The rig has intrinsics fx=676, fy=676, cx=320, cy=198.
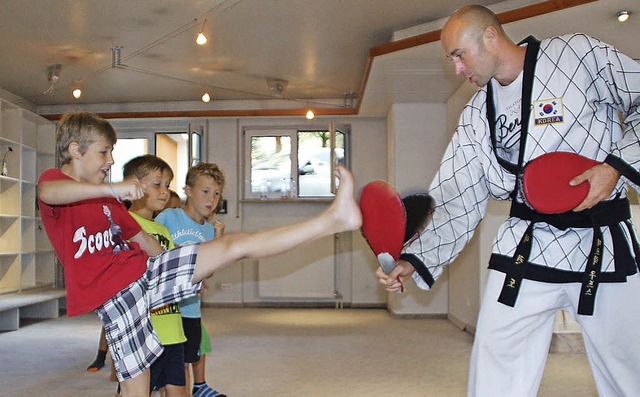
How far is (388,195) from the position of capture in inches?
71.4

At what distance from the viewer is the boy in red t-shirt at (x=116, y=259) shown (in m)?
2.02

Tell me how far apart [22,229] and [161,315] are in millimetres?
5864

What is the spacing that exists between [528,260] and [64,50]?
579 cm

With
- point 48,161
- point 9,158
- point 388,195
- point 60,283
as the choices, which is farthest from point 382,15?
point 60,283

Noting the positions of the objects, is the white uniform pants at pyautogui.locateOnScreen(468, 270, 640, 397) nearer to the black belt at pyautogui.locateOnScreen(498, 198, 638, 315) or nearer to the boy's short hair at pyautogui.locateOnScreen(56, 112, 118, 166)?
the black belt at pyautogui.locateOnScreen(498, 198, 638, 315)

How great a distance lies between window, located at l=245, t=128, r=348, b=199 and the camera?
8.86 meters

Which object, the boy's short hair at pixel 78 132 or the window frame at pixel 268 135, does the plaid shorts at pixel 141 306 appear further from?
the window frame at pixel 268 135

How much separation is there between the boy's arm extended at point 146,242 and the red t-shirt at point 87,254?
20 cm

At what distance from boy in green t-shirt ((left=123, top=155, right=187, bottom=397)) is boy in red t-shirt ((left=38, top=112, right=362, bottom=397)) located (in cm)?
34

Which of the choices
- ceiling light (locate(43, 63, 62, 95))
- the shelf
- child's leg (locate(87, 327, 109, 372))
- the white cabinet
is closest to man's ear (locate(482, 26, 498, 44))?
child's leg (locate(87, 327, 109, 372))

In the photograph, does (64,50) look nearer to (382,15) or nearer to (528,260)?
(382,15)

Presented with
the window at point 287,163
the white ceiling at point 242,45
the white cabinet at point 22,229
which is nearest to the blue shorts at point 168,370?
the white ceiling at point 242,45

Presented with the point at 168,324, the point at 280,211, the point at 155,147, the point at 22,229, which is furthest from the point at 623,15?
the point at 22,229

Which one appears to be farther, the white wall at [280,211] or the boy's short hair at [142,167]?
the white wall at [280,211]
